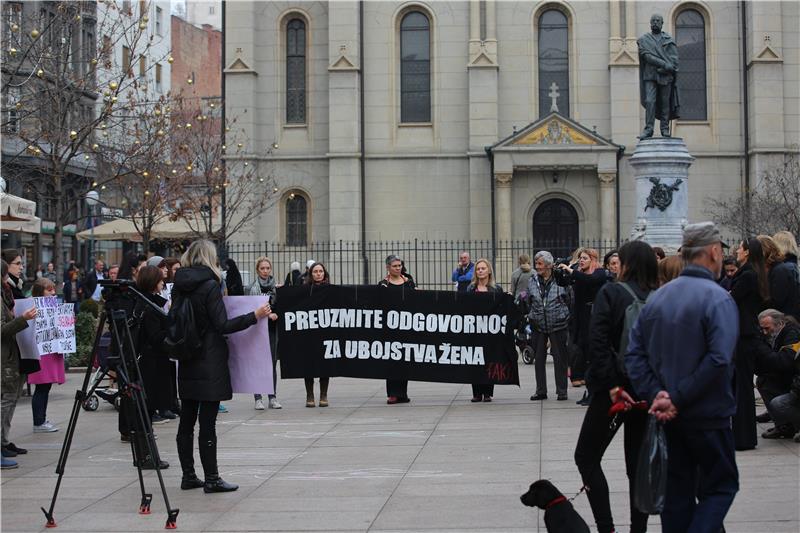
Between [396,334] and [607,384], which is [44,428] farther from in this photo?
[607,384]

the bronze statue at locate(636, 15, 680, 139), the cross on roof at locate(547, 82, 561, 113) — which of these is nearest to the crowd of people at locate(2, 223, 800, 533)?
the bronze statue at locate(636, 15, 680, 139)

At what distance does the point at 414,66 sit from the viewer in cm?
4144

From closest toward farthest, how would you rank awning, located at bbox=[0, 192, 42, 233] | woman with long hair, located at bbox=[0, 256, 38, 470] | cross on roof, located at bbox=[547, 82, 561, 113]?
woman with long hair, located at bbox=[0, 256, 38, 470]
awning, located at bbox=[0, 192, 42, 233]
cross on roof, located at bbox=[547, 82, 561, 113]

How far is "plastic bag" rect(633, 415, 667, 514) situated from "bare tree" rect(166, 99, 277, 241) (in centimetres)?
2759

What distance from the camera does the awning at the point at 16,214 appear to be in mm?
15531

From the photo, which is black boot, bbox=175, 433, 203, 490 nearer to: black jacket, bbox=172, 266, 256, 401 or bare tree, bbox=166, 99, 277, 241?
black jacket, bbox=172, 266, 256, 401

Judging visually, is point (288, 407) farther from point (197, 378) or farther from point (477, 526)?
point (477, 526)

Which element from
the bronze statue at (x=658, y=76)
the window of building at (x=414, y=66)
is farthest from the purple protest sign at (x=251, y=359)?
the window of building at (x=414, y=66)

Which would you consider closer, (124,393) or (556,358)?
(124,393)

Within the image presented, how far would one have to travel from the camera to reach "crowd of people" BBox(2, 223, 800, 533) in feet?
20.4

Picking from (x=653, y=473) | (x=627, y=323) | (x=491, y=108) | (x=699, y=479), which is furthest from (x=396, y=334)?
(x=491, y=108)

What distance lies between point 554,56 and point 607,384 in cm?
3497

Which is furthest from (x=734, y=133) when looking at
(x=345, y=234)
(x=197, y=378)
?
(x=197, y=378)

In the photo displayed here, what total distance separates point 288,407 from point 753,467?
23.8 ft
